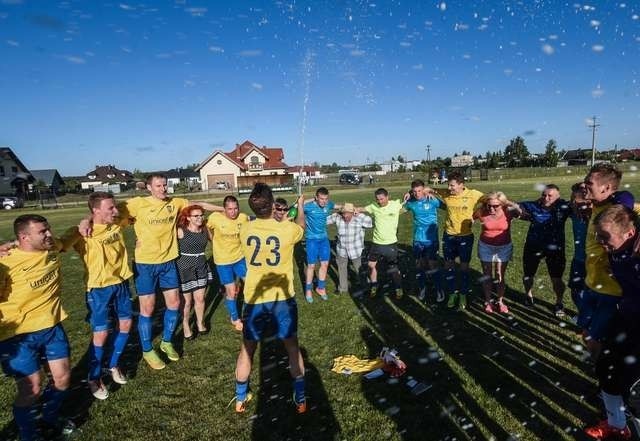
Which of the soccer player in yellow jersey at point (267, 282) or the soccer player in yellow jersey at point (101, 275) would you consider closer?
the soccer player in yellow jersey at point (267, 282)

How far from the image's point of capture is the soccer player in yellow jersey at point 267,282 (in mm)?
3965

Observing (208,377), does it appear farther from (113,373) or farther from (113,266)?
(113,266)

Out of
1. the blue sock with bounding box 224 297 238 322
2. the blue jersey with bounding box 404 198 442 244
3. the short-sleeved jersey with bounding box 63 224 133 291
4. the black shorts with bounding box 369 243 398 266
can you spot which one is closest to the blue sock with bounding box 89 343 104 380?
the short-sleeved jersey with bounding box 63 224 133 291

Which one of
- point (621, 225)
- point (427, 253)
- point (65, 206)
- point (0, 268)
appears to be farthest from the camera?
point (65, 206)

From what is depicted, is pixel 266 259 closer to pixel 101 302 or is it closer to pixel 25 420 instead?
pixel 101 302

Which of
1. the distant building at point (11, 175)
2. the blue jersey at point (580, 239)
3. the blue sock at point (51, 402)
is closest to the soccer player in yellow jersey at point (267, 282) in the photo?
the blue sock at point (51, 402)

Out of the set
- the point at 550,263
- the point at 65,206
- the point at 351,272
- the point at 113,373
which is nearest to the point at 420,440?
the point at 113,373

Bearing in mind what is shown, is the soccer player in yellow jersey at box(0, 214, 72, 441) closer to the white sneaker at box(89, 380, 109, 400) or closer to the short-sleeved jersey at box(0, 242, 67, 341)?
the short-sleeved jersey at box(0, 242, 67, 341)

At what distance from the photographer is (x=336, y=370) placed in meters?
4.98

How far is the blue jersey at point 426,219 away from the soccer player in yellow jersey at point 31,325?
6.00m

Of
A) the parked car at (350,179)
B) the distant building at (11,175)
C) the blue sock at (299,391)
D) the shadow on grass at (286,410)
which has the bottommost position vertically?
the shadow on grass at (286,410)

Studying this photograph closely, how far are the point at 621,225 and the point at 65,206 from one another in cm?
5018

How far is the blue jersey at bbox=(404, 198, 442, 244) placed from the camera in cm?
746

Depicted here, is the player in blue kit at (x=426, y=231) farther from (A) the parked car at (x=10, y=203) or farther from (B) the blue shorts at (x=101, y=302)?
(A) the parked car at (x=10, y=203)
